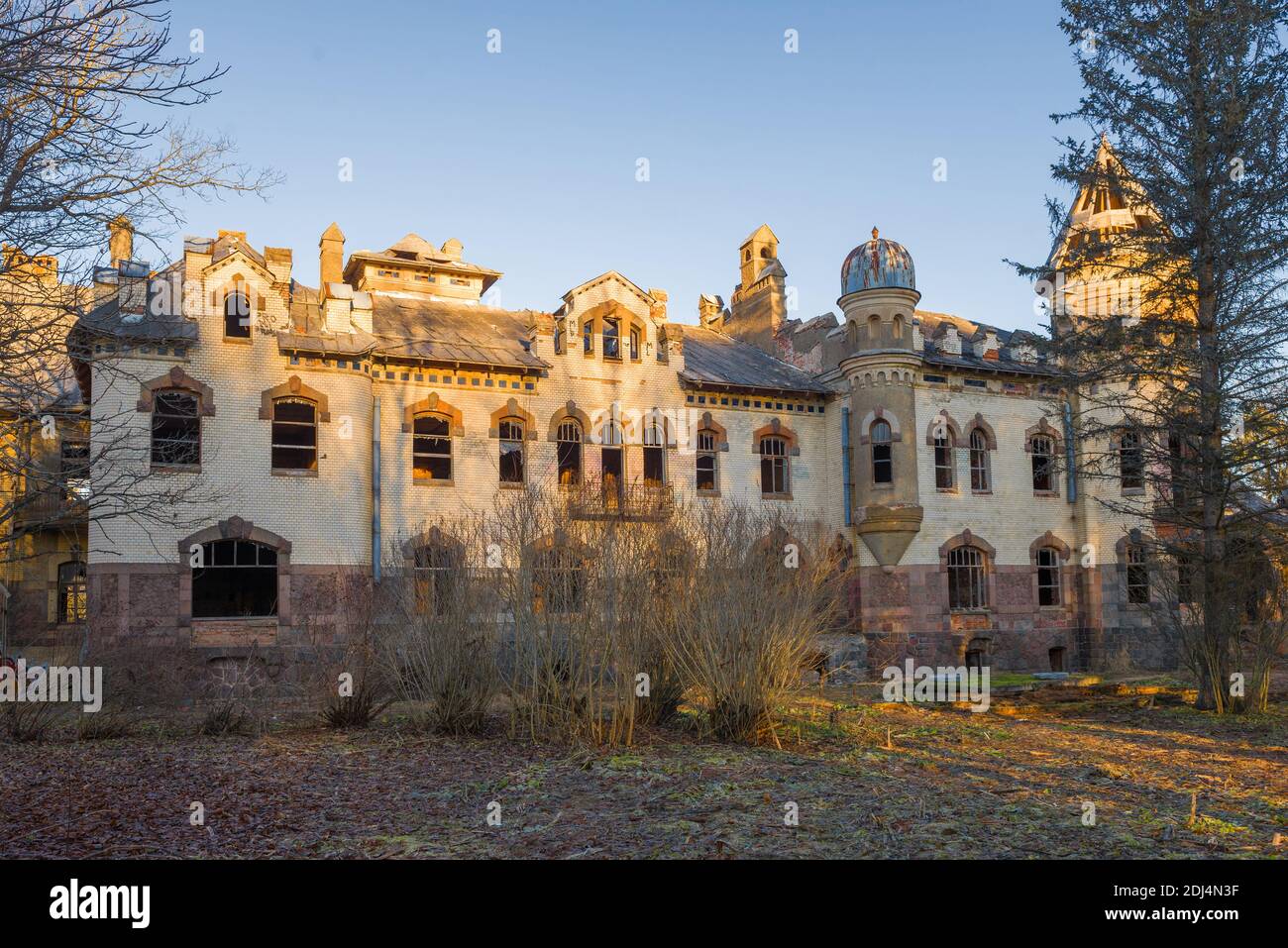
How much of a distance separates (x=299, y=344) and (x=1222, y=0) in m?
20.6

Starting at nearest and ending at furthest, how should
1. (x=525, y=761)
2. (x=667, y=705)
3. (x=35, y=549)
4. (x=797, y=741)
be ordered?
(x=525, y=761), (x=797, y=741), (x=667, y=705), (x=35, y=549)

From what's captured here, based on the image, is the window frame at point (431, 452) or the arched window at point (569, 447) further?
the arched window at point (569, 447)

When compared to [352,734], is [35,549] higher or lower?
higher

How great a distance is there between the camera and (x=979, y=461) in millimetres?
30609

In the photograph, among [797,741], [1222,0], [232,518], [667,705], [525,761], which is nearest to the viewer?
[525,761]

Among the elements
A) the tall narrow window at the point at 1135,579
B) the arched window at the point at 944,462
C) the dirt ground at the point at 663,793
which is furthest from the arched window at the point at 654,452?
the tall narrow window at the point at 1135,579

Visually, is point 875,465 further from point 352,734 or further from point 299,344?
point 352,734

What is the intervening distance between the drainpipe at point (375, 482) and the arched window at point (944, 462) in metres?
16.1

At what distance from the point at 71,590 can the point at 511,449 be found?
13759 millimetres

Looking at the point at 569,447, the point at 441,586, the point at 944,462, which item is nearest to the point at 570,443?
→ the point at 569,447

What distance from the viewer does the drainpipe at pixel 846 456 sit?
30000 mm

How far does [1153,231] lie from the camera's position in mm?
18781

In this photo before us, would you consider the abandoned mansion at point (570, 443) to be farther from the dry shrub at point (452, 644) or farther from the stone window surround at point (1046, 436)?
the dry shrub at point (452, 644)

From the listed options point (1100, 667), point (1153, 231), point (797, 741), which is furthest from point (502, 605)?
point (1100, 667)
